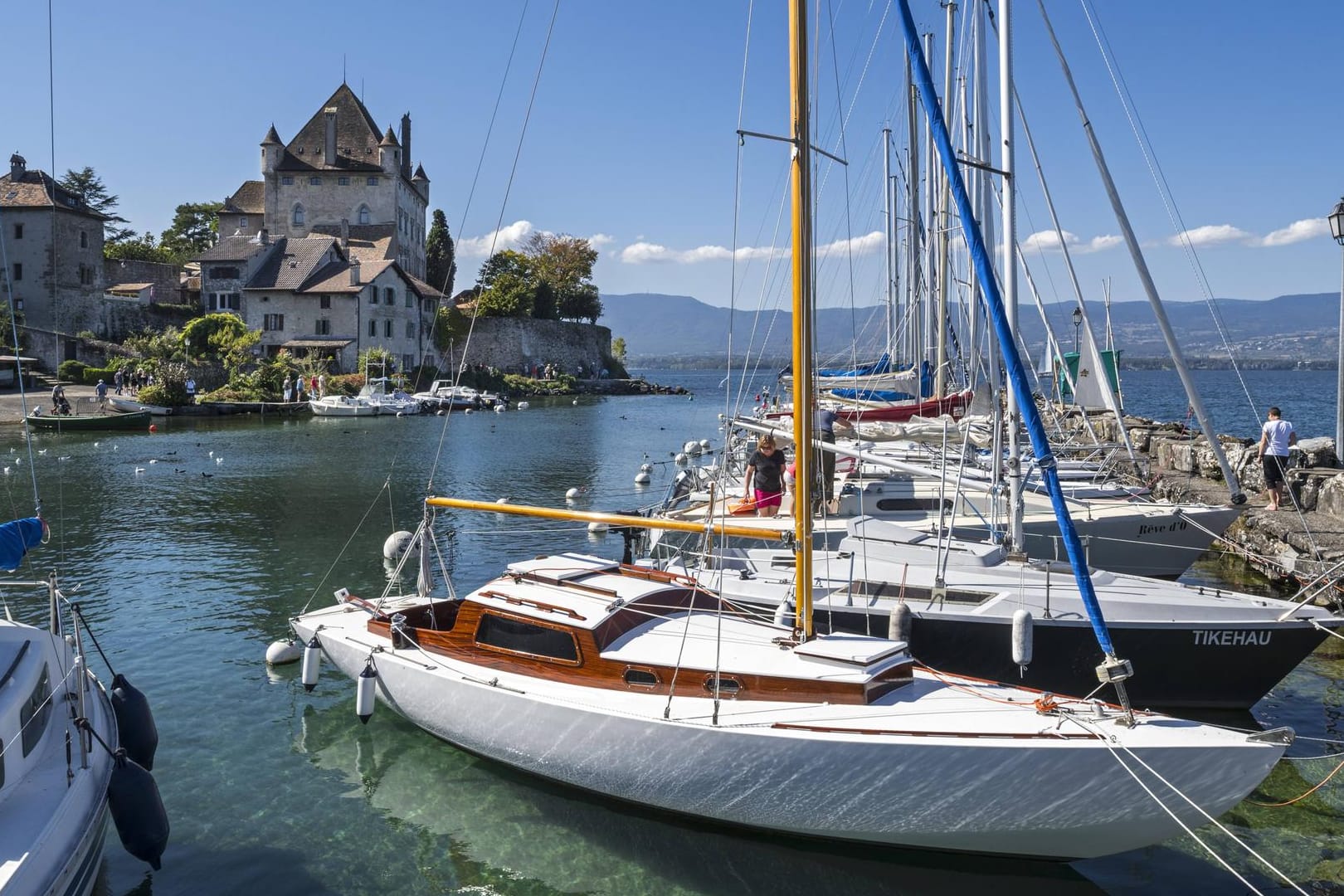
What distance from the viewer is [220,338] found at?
69.5 metres

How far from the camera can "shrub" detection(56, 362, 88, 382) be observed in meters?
61.3

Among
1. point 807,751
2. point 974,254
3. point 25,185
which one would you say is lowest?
point 807,751

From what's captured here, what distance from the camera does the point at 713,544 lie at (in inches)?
582

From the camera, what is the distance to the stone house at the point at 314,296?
72688 mm

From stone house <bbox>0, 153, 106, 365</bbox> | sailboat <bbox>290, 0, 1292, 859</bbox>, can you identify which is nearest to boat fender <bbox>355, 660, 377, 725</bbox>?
sailboat <bbox>290, 0, 1292, 859</bbox>

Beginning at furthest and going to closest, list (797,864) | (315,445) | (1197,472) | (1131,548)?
(315,445) < (1197,472) < (1131,548) < (797,864)

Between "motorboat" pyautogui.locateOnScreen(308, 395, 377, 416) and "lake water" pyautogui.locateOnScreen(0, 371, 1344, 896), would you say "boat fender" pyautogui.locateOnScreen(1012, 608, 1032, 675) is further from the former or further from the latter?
"motorboat" pyautogui.locateOnScreen(308, 395, 377, 416)

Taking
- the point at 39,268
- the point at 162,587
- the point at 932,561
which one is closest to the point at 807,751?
the point at 932,561

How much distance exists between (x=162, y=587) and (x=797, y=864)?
14766 millimetres

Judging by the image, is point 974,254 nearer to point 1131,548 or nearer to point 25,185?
point 1131,548

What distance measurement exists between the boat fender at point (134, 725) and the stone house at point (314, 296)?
214ft

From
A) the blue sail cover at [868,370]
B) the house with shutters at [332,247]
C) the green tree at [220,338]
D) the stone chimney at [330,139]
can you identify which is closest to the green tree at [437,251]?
the house with shutters at [332,247]

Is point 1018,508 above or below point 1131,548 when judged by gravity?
above

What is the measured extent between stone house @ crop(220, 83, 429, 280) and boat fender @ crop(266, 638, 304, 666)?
75.3 metres
